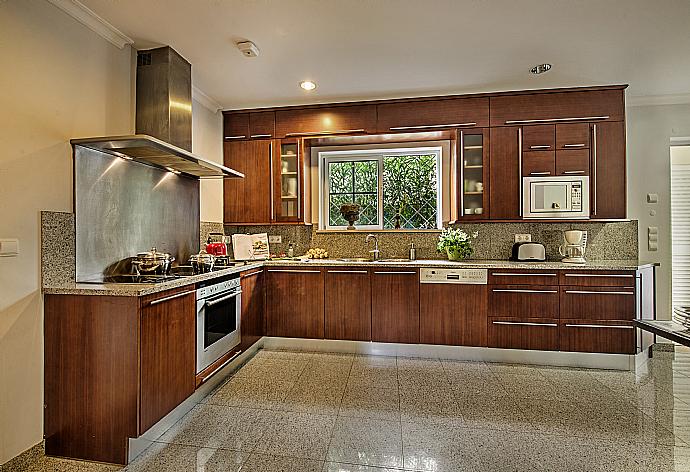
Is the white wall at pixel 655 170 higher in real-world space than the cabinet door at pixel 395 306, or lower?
higher

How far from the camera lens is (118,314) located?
6.80ft

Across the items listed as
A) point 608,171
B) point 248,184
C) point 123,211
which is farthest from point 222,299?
point 608,171

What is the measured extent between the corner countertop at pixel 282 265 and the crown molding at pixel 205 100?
1755 millimetres

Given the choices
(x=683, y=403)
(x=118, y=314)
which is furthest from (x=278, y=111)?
(x=683, y=403)

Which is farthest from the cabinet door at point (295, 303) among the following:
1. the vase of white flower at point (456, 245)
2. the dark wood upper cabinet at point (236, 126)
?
the dark wood upper cabinet at point (236, 126)

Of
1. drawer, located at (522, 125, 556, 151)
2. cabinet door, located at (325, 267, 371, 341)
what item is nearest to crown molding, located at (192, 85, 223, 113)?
cabinet door, located at (325, 267, 371, 341)

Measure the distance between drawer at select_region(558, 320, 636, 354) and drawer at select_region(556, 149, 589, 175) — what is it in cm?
146

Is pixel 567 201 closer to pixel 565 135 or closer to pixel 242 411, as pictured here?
pixel 565 135

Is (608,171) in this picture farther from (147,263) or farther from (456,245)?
(147,263)

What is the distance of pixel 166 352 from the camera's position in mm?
2312

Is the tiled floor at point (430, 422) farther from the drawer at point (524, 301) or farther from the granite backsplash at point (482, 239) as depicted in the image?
the granite backsplash at point (482, 239)

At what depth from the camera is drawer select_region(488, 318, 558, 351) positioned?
140 inches

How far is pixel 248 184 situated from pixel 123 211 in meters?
1.76

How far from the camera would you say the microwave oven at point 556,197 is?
3830 millimetres
